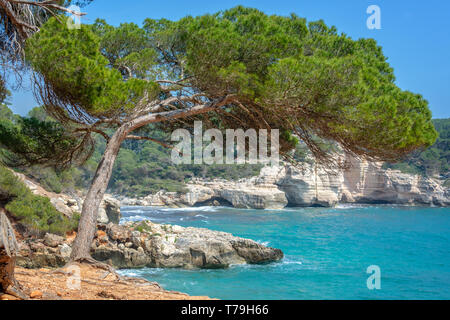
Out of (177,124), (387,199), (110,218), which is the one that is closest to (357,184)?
(387,199)

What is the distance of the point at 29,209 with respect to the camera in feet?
33.4

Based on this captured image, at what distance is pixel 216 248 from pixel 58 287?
392 inches

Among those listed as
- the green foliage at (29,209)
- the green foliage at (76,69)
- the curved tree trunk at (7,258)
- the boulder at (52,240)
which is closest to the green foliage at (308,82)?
the green foliage at (76,69)

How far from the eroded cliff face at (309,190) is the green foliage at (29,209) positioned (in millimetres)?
26458

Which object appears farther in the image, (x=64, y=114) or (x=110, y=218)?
(x=110, y=218)

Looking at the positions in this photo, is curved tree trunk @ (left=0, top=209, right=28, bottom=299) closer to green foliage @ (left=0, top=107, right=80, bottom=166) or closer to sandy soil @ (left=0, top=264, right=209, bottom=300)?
sandy soil @ (left=0, top=264, right=209, bottom=300)

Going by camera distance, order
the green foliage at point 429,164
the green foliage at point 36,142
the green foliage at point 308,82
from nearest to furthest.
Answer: the green foliage at point 308,82 < the green foliage at point 36,142 < the green foliage at point 429,164

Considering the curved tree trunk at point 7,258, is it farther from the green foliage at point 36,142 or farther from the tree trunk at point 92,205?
the green foliage at point 36,142

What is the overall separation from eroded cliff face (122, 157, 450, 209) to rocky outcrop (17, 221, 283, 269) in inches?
878

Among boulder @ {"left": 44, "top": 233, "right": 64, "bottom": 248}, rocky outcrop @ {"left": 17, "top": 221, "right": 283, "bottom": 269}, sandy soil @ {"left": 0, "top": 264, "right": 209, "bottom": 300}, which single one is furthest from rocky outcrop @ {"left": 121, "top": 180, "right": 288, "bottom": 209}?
sandy soil @ {"left": 0, "top": 264, "right": 209, "bottom": 300}

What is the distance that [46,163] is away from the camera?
6.64 m

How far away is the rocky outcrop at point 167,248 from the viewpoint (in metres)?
11.6

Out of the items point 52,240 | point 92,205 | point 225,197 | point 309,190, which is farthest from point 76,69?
point 309,190

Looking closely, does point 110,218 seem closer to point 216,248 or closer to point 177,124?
point 216,248
